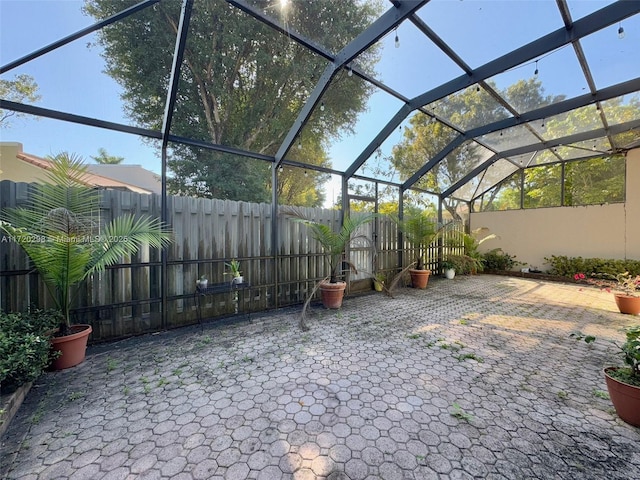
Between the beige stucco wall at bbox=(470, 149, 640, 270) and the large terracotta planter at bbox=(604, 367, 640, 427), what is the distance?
7.57 meters

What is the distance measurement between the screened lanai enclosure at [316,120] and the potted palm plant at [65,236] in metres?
0.30

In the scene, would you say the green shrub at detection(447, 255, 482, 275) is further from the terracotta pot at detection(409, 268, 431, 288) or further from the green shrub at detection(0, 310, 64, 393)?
the green shrub at detection(0, 310, 64, 393)

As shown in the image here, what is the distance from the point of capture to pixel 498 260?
344 inches

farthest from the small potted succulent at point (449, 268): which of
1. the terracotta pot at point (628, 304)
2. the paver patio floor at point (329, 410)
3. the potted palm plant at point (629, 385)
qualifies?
the potted palm plant at point (629, 385)

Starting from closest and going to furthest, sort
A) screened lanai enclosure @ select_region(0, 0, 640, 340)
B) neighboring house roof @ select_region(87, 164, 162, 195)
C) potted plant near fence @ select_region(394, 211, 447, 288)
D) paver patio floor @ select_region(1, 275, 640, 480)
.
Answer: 1. paver patio floor @ select_region(1, 275, 640, 480)
2. screened lanai enclosure @ select_region(0, 0, 640, 340)
3. potted plant near fence @ select_region(394, 211, 447, 288)
4. neighboring house roof @ select_region(87, 164, 162, 195)

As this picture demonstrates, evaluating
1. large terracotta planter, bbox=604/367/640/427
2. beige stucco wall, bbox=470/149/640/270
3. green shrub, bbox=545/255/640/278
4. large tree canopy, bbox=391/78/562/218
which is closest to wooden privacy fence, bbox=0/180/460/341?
large tree canopy, bbox=391/78/562/218

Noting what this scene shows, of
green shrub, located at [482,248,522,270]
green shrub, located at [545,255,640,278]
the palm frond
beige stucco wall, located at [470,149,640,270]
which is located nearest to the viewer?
the palm frond

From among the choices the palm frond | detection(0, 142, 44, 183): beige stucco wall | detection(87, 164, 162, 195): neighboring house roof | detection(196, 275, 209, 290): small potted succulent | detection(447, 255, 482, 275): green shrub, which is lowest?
detection(447, 255, 482, 275): green shrub

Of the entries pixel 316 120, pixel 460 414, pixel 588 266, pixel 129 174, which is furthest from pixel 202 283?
pixel 129 174

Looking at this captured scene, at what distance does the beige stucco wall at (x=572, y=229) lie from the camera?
6.56 meters

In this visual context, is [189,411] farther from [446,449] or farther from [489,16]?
[489,16]

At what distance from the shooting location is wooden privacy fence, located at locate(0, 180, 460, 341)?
262 cm

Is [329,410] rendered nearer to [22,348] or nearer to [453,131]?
[22,348]

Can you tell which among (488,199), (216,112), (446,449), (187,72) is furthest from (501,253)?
(187,72)
